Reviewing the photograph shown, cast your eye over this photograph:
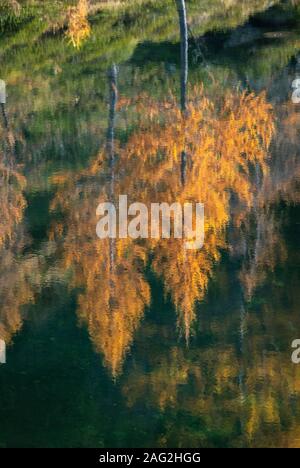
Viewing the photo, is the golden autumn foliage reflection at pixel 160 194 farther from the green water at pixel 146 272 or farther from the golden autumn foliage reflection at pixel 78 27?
the golden autumn foliage reflection at pixel 78 27

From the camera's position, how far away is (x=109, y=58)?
1051 inches

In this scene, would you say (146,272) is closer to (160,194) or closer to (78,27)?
(160,194)

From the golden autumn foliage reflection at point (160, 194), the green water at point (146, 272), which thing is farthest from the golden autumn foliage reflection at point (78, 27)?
the golden autumn foliage reflection at point (160, 194)

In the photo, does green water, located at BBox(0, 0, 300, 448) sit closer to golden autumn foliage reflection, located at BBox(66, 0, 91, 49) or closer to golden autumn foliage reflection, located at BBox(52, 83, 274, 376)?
golden autumn foliage reflection, located at BBox(52, 83, 274, 376)

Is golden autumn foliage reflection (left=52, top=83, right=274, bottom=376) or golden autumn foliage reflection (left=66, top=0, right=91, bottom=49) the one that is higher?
Answer: golden autumn foliage reflection (left=66, top=0, right=91, bottom=49)

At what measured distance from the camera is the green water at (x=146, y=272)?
29.1 feet

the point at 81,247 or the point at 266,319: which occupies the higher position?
the point at 81,247

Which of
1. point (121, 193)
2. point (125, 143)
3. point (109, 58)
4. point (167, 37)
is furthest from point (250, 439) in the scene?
point (167, 37)

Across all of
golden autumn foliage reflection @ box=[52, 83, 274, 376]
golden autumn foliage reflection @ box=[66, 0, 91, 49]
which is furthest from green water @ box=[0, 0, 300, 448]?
golden autumn foliage reflection @ box=[66, 0, 91, 49]

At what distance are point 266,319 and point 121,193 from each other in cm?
506

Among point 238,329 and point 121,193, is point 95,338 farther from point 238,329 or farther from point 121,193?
point 121,193

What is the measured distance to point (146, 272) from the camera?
11898 mm

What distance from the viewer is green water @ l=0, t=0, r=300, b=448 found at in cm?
886

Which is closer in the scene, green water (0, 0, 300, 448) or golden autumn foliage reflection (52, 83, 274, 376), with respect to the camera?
green water (0, 0, 300, 448)
